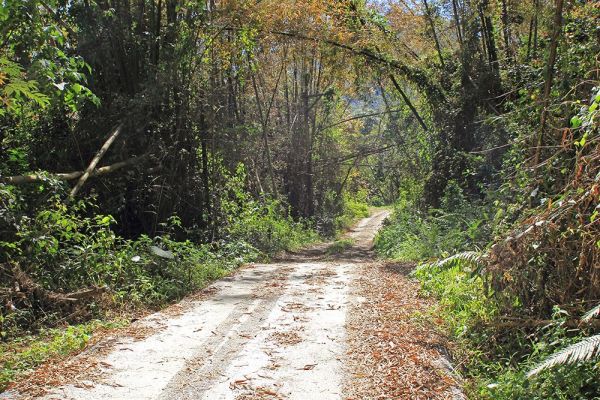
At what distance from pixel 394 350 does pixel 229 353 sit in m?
1.54

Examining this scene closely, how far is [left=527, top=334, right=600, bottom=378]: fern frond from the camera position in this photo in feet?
12.4

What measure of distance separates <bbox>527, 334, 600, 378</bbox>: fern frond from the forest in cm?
2

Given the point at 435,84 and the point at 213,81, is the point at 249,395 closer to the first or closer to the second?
the point at 213,81

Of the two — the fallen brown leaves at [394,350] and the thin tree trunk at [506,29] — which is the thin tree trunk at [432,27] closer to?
the thin tree trunk at [506,29]

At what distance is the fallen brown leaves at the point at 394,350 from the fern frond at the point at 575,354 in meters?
0.76

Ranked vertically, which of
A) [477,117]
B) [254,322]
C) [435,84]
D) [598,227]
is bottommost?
[254,322]

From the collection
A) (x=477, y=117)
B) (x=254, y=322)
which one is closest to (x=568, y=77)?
(x=254, y=322)

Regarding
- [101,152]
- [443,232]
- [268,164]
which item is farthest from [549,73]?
[268,164]

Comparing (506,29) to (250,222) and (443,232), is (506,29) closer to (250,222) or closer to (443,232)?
(443,232)

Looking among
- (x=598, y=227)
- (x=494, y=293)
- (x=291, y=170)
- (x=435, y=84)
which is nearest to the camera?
(x=598, y=227)

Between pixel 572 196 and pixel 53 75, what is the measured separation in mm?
5778

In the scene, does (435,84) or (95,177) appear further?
(435,84)

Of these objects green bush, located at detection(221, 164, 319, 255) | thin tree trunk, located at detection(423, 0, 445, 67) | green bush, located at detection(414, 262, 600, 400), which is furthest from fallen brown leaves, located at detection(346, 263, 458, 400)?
thin tree trunk, located at detection(423, 0, 445, 67)

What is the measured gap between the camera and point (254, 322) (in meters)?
6.25
